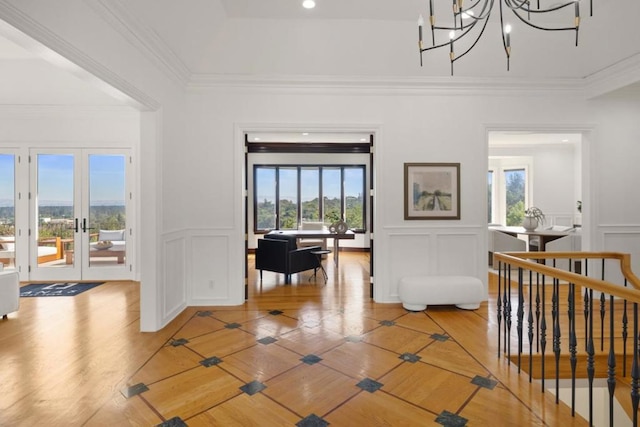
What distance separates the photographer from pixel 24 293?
4875mm

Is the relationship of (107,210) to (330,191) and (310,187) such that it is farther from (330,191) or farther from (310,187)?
(330,191)

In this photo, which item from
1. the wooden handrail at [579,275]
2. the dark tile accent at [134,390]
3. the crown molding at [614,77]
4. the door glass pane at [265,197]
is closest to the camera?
the wooden handrail at [579,275]

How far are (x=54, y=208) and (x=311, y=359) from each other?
17.6ft

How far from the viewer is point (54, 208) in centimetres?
562

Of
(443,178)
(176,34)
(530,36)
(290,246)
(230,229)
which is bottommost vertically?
(290,246)

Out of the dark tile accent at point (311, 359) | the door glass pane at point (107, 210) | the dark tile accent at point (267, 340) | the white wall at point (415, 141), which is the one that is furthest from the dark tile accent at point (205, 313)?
the door glass pane at point (107, 210)

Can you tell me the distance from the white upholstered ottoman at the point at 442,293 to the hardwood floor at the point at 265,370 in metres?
0.15

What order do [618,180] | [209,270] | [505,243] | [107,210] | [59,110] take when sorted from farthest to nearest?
[505,243] < [107,210] < [59,110] < [618,180] < [209,270]

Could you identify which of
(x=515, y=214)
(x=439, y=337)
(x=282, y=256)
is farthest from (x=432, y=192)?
(x=515, y=214)

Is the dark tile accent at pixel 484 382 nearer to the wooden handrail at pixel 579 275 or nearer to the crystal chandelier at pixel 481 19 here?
the wooden handrail at pixel 579 275

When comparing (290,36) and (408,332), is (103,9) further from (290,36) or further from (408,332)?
(408,332)

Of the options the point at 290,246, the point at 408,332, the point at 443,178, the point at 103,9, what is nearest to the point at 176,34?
the point at 103,9

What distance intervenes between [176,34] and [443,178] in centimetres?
359

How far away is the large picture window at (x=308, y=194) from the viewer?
9.68 metres
